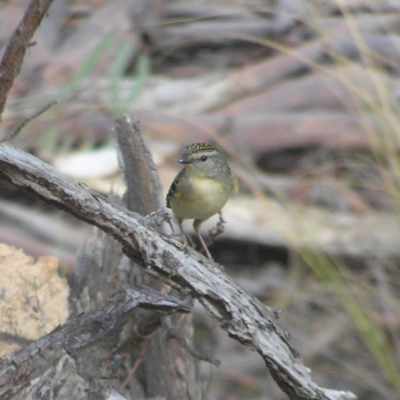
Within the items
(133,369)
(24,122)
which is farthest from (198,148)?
(24,122)

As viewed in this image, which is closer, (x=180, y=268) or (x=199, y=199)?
(x=180, y=268)

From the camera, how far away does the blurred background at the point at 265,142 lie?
5148mm

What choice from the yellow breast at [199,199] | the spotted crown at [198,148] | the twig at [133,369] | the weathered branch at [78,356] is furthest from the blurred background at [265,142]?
the weathered branch at [78,356]

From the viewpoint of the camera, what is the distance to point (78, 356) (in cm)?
234

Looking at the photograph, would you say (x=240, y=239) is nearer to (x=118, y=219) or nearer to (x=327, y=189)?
(x=327, y=189)

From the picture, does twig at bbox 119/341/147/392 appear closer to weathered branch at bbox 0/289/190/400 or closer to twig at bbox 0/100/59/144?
weathered branch at bbox 0/289/190/400

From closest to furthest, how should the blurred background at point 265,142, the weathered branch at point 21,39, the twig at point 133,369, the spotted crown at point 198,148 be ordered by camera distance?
the weathered branch at point 21,39 < the twig at point 133,369 < the spotted crown at point 198,148 < the blurred background at point 265,142

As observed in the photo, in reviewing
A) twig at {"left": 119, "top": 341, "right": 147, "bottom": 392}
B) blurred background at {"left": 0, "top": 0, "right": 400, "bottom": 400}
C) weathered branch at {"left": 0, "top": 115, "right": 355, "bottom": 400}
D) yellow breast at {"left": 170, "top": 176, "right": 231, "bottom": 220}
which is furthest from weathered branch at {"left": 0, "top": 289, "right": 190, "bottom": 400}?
blurred background at {"left": 0, "top": 0, "right": 400, "bottom": 400}

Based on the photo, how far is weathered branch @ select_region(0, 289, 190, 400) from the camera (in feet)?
7.45

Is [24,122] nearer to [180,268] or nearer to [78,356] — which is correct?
[180,268]

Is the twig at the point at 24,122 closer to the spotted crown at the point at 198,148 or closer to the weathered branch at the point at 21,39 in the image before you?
the weathered branch at the point at 21,39

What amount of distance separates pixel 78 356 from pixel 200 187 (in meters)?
0.98

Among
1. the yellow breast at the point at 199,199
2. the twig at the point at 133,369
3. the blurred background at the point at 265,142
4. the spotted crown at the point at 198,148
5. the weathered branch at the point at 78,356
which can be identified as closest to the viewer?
the weathered branch at the point at 78,356

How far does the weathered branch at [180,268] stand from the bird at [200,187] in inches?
28.8
